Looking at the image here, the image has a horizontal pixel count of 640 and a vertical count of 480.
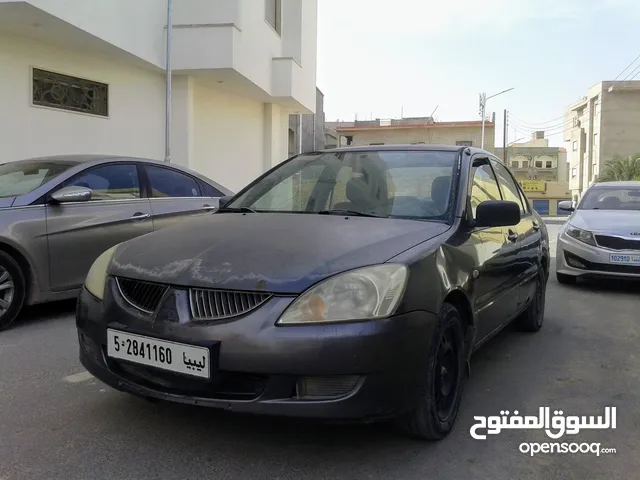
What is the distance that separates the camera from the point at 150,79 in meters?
12.5

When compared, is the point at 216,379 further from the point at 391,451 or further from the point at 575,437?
the point at 575,437

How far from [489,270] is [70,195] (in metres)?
3.48

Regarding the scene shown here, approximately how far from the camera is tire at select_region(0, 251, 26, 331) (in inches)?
188

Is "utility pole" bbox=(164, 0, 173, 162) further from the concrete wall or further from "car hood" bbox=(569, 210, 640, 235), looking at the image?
"car hood" bbox=(569, 210, 640, 235)

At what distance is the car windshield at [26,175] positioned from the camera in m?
Result: 5.14

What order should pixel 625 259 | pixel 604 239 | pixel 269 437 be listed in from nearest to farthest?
1. pixel 269 437
2. pixel 625 259
3. pixel 604 239

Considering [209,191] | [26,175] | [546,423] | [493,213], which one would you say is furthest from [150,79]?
[546,423]

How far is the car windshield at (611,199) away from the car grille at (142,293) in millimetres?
7302

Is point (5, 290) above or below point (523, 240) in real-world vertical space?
below

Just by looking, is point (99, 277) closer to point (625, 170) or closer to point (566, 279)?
point (566, 279)

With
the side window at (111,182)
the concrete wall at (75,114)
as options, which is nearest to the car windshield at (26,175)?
the side window at (111,182)

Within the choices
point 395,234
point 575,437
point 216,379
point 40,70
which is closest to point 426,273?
point 395,234

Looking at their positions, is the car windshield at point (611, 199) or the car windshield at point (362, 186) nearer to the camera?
the car windshield at point (362, 186)

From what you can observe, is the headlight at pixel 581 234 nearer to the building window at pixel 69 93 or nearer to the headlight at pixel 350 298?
the headlight at pixel 350 298
